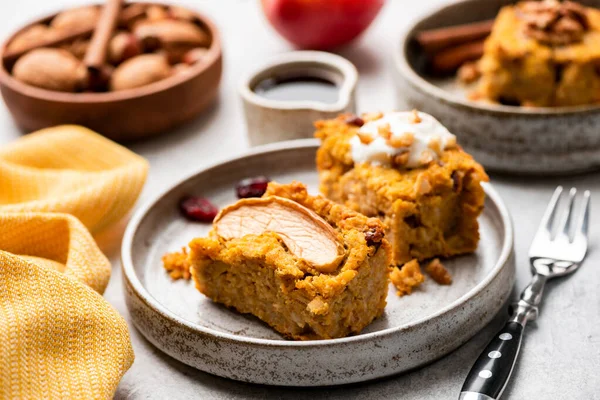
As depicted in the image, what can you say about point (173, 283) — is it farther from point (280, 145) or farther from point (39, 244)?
point (280, 145)

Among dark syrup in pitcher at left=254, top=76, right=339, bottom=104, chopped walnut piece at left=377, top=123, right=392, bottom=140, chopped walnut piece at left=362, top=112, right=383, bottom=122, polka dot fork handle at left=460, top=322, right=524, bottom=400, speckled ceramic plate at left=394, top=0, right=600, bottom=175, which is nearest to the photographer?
polka dot fork handle at left=460, top=322, right=524, bottom=400

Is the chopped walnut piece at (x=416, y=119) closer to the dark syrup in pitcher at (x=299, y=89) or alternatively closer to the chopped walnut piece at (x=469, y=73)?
the dark syrup in pitcher at (x=299, y=89)

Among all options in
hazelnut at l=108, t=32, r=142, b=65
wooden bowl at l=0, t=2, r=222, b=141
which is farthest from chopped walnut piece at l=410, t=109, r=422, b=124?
hazelnut at l=108, t=32, r=142, b=65

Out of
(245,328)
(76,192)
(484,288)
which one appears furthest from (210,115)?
(484,288)

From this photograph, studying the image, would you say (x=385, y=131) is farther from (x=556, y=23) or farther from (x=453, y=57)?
(x=453, y=57)

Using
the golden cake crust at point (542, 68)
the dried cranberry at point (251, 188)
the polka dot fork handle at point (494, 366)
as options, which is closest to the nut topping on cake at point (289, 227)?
the polka dot fork handle at point (494, 366)

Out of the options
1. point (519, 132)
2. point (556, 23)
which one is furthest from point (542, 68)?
point (519, 132)

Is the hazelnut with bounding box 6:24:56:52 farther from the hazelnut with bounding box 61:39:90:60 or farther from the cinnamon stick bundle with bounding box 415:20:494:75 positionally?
the cinnamon stick bundle with bounding box 415:20:494:75
